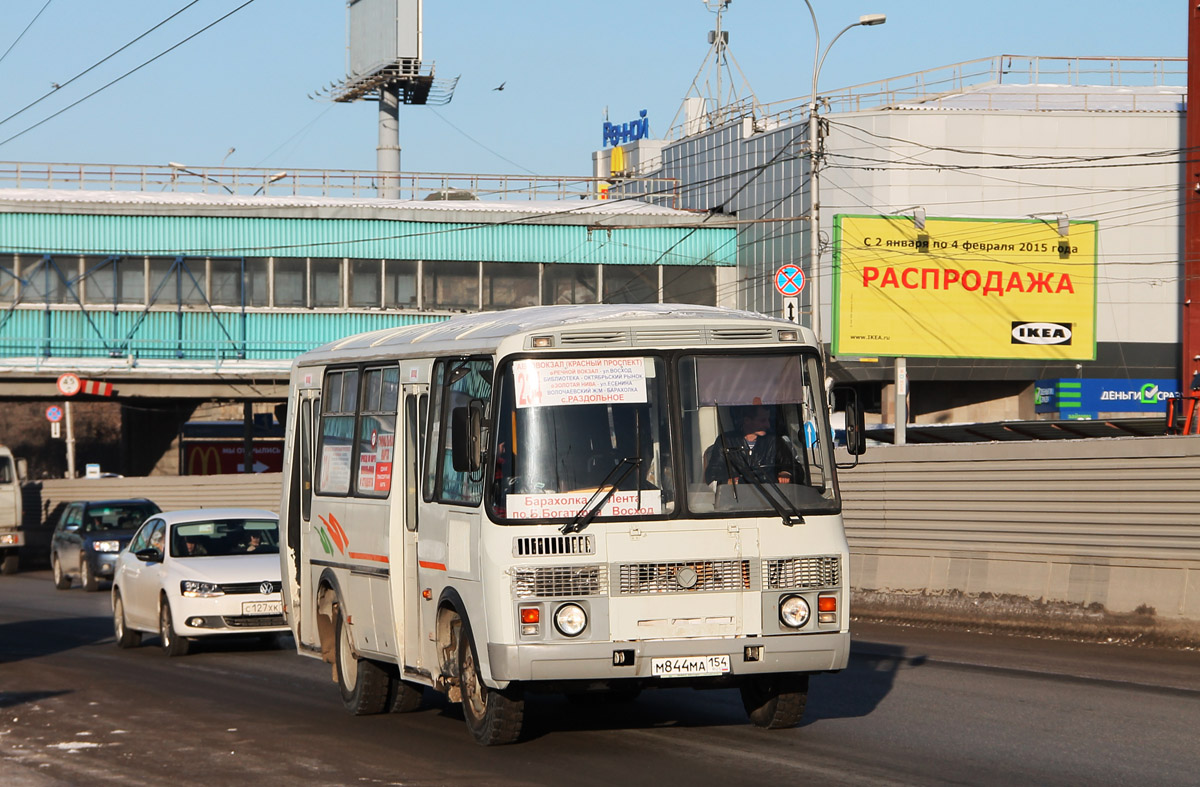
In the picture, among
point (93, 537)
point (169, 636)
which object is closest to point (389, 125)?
point (93, 537)

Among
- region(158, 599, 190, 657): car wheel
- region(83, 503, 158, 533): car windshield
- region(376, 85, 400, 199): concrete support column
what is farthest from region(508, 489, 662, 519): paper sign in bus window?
region(376, 85, 400, 199): concrete support column

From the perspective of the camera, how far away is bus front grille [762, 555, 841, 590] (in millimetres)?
9555

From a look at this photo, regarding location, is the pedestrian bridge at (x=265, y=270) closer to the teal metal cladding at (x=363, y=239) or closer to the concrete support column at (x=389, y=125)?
the teal metal cladding at (x=363, y=239)

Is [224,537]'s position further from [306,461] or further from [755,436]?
[755,436]

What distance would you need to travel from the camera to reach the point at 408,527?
1077cm

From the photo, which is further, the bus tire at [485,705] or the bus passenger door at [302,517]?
the bus passenger door at [302,517]

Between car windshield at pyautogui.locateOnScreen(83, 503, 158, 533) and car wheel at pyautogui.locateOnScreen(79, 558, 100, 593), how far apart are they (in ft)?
2.06

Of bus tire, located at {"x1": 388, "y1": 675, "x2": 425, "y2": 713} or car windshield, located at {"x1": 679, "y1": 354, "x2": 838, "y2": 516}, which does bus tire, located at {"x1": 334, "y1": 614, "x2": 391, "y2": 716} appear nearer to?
bus tire, located at {"x1": 388, "y1": 675, "x2": 425, "y2": 713}

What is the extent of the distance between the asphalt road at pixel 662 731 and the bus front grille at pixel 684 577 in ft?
3.21

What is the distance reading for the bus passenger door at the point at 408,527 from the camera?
10.7 metres

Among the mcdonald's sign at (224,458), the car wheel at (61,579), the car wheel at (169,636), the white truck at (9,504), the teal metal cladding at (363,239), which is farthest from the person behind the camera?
the mcdonald's sign at (224,458)

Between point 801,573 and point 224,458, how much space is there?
175ft

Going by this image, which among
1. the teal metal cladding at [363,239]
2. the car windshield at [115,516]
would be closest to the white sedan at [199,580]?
the car windshield at [115,516]

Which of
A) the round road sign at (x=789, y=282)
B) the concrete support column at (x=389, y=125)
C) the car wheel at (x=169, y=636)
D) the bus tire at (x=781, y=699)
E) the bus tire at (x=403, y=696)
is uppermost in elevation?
the concrete support column at (x=389, y=125)
